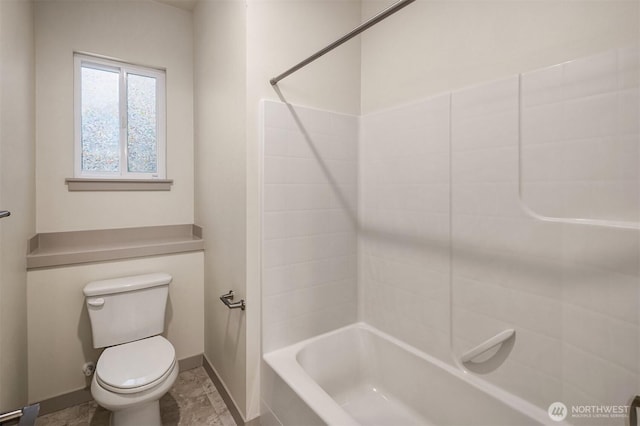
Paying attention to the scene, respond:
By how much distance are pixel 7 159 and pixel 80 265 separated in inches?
29.5

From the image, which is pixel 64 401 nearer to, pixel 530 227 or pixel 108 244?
pixel 108 244

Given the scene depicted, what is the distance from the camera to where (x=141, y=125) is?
2332mm

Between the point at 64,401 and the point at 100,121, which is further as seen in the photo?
the point at 100,121

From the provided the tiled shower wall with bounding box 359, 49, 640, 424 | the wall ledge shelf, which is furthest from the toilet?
the tiled shower wall with bounding box 359, 49, 640, 424

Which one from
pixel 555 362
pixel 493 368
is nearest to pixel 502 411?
pixel 493 368

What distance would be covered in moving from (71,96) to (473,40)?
2452 millimetres

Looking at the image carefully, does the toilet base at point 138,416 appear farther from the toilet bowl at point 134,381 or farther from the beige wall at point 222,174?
the beige wall at point 222,174

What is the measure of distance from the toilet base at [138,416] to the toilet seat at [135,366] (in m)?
0.14

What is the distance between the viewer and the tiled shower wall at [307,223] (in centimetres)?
165

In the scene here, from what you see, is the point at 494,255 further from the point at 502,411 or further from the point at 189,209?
the point at 189,209

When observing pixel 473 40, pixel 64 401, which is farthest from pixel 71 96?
pixel 473 40

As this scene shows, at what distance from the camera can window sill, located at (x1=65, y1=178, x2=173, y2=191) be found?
6.72 feet

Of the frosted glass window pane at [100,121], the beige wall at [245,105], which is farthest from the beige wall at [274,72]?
the frosted glass window pane at [100,121]

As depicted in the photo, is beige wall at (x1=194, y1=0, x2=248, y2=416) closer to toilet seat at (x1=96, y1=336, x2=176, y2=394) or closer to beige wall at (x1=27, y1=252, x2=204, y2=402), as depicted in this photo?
toilet seat at (x1=96, y1=336, x2=176, y2=394)
